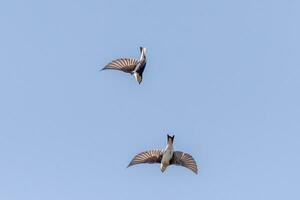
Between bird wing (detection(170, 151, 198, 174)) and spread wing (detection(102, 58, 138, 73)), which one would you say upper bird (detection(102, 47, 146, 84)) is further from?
bird wing (detection(170, 151, 198, 174))

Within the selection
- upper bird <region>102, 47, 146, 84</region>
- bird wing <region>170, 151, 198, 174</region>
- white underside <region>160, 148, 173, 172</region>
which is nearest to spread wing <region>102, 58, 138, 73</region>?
upper bird <region>102, 47, 146, 84</region>

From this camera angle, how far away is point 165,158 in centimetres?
16275

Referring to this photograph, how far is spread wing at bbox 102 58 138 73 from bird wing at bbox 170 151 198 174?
610cm

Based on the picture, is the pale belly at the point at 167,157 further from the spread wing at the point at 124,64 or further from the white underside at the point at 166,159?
the spread wing at the point at 124,64

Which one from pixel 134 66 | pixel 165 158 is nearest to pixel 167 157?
pixel 165 158

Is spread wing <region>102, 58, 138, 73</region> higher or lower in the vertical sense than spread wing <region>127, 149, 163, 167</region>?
higher

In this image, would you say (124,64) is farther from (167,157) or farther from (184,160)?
(184,160)

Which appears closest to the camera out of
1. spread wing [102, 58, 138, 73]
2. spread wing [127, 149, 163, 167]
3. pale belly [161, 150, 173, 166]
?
spread wing [102, 58, 138, 73]

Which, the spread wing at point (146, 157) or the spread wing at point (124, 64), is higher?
the spread wing at point (124, 64)

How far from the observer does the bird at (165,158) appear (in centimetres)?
16250

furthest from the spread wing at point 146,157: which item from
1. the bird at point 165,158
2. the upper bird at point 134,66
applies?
the upper bird at point 134,66

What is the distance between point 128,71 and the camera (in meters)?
162

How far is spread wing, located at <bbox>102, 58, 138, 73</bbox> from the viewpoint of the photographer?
16150 centimetres

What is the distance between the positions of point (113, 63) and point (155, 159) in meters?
6.82
